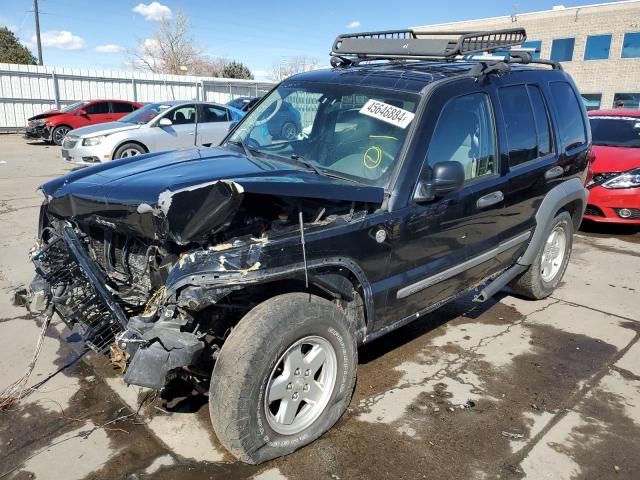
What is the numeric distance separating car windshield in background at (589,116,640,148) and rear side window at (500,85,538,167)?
4.62 metres

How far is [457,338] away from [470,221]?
1192mm

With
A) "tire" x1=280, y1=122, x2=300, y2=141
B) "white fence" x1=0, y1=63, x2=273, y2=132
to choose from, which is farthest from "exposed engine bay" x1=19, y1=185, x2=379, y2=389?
"white fence" x1=0, y1=63, x2=273, y2=132

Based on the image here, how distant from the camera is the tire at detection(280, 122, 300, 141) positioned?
3.66m

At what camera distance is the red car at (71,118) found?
18.8 m

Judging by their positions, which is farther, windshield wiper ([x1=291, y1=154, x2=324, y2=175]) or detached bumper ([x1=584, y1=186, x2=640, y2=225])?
detached bumper ([x1=584, y1=186, x2=640, y2=225])

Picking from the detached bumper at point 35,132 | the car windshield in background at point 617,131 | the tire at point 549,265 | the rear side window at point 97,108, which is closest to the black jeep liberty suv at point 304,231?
the tire at point 549,265

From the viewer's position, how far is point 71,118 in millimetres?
19250

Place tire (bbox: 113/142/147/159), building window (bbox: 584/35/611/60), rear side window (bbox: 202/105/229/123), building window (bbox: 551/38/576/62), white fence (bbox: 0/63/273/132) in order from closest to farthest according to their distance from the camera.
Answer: tire (bbox: 113/142/147/159), rear side window (bbox: 202/105/229/123), white fence (bbox: 0/63/273/132), building window (bbox: 584/35/611/60), building window (bbox: 551/38/576/62)

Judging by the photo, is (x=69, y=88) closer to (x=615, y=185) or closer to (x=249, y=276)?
(x=615, y=185)

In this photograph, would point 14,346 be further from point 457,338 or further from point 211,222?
point 457,338

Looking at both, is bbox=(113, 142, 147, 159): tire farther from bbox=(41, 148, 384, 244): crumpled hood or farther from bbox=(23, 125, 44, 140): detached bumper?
bbox=(23, 125, 44, 140): detached bumper

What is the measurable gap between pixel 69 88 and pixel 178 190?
25745 mm

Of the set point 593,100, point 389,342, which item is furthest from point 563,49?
point 389,342

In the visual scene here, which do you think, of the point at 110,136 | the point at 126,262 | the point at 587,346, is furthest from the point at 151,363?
the point at 110,136
